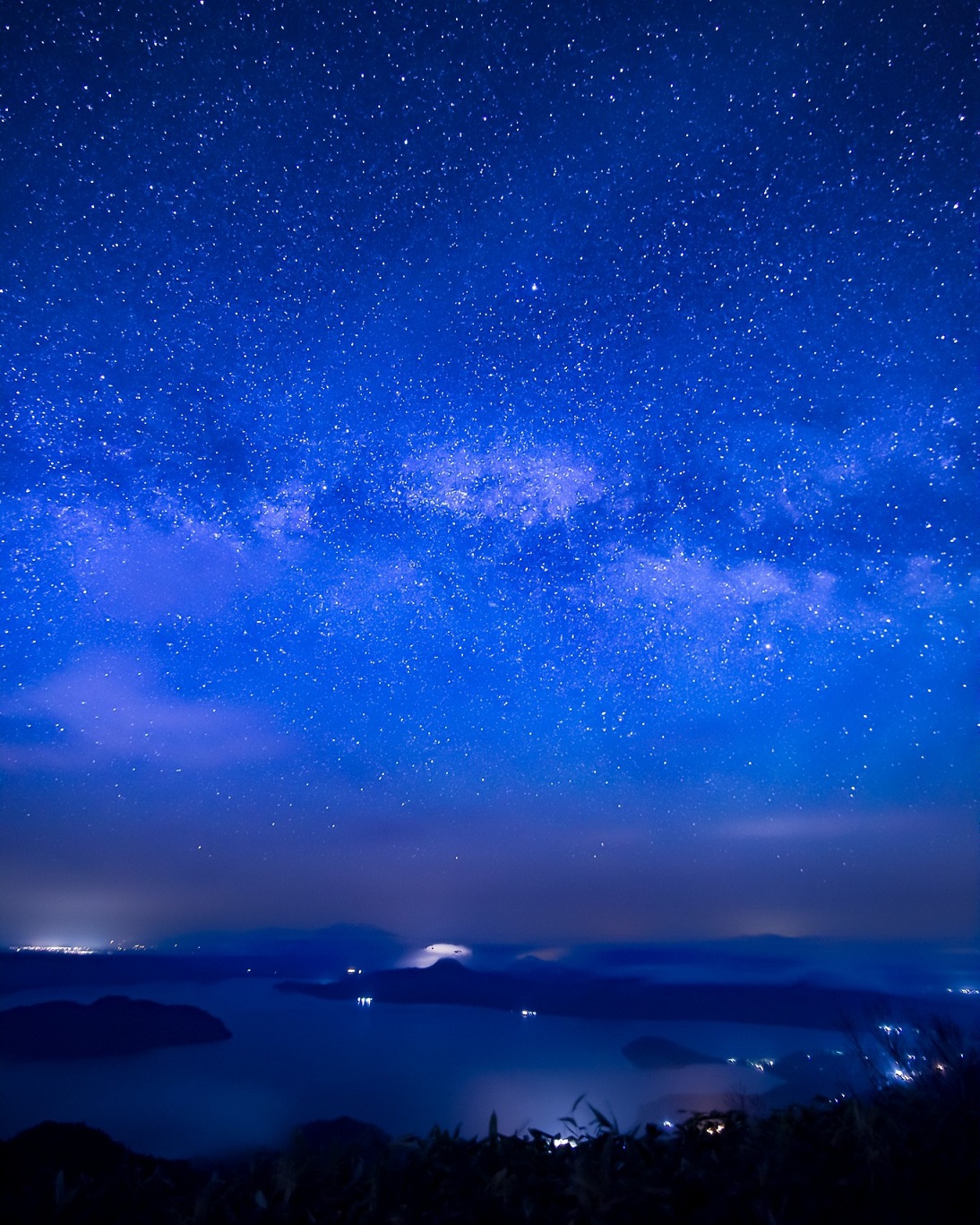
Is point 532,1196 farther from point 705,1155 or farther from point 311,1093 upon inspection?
point 311,1093

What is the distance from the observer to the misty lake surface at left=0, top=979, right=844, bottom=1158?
516 cm

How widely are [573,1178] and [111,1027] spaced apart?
64.2 feet

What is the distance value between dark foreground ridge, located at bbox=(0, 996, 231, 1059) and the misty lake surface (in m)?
0.62

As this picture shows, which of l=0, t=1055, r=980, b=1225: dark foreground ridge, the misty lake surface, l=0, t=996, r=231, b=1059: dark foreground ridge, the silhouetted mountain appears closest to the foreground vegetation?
l=0, t=1055, r=980, b=1225: dark foreground ridge

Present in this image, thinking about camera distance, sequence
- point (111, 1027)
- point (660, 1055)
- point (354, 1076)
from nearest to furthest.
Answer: point (354, 1076), point (660, 1055), point (111, 1027)

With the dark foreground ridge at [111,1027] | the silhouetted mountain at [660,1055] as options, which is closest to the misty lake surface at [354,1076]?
the silhouetted mountain at [660,1055]

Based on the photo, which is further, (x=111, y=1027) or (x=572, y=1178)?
(x=111, y=1027)

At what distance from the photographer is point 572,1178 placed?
3.12 meters

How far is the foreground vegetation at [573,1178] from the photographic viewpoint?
303 centimetres

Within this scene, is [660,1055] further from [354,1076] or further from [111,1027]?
[111,1027]

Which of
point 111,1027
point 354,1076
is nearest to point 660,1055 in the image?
point 354,1076

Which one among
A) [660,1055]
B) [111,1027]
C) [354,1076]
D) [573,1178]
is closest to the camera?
[573,1178]

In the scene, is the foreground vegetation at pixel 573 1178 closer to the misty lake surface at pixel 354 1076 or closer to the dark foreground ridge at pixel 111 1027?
the misty lake surface at pixel 354 1076

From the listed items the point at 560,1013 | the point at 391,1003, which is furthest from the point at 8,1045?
the point at 560,1013
